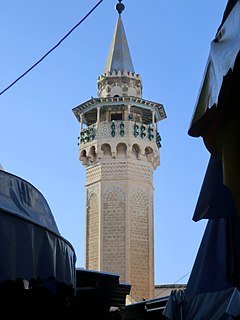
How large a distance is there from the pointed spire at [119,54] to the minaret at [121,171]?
45mm

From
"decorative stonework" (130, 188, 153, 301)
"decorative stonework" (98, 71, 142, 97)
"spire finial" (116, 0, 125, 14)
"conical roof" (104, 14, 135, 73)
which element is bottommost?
"decorative stonework" (130, 188, 153, 301)

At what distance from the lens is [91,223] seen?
87.0ft

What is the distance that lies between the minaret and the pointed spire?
45mm

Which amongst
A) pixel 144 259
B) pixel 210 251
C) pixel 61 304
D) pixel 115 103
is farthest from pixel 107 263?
pixel 210 251

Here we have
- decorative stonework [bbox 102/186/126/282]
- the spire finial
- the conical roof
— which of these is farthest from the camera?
the spire finial

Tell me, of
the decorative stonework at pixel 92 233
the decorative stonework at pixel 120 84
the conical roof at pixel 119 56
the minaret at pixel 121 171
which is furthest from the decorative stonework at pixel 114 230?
the conical roof at pixel 119 56

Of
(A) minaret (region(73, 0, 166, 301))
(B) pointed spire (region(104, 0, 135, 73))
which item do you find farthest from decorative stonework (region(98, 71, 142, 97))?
(B) pointed spire (region(104, 0, 135, 73))

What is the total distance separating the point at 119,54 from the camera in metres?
29.2

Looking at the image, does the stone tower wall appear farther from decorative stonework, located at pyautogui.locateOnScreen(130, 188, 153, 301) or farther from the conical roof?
the conical roof

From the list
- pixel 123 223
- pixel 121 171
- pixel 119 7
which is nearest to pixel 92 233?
pixel 123 223

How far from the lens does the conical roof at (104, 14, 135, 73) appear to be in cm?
2897

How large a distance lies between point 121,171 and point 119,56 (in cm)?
570

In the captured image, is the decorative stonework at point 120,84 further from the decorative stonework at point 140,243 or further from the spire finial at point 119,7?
the decorative stonework at point 140,243

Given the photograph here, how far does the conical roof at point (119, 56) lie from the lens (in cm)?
2897
